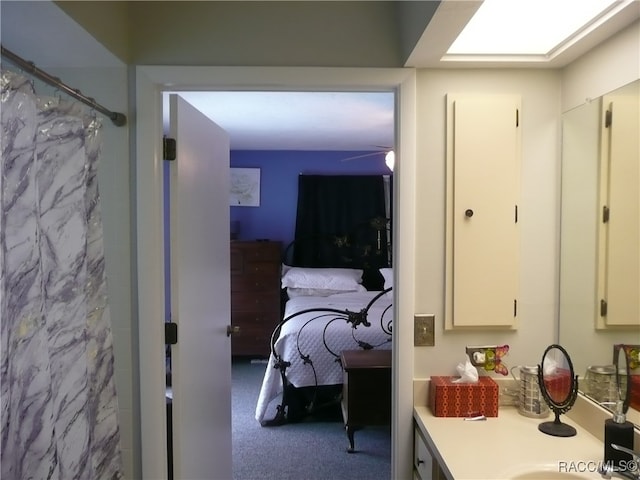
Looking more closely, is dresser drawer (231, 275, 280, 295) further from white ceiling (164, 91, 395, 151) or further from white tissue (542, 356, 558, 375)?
white tissue (542, 356, 558, 375)

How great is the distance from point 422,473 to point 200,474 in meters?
0.92

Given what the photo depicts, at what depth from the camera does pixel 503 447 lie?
A: 4.63ft

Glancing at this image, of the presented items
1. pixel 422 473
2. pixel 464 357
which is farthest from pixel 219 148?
pixel 422 473

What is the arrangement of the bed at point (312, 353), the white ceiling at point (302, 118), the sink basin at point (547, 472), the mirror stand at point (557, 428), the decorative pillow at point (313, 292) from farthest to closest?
the decorative pillow at point (313, 292), the bed at point (312, 353), the white ceiling at point (302, 118), the mirror stand at point (557, 428), the sink basin at point (547, 472)

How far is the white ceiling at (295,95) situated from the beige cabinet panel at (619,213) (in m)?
0.25

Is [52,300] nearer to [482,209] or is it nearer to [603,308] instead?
[482,209]

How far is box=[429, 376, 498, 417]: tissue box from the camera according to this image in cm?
163

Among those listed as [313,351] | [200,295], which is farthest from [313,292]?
[200,295]

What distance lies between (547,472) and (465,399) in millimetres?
372

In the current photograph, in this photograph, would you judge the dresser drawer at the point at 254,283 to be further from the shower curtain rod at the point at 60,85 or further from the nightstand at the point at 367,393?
the shower curtain rod at the point at 60,85

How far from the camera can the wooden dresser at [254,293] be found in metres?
4.83

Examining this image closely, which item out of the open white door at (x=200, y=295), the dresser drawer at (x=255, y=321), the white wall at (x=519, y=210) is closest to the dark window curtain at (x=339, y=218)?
the dresser drawer at (x=255, y=321)

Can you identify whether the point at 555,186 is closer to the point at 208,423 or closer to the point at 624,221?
the point at 624,221

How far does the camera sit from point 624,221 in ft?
4.78
